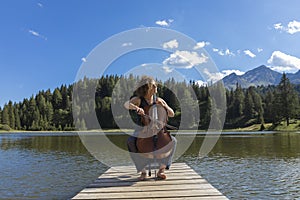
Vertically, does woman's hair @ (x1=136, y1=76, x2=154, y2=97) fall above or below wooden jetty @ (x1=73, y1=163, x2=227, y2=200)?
above

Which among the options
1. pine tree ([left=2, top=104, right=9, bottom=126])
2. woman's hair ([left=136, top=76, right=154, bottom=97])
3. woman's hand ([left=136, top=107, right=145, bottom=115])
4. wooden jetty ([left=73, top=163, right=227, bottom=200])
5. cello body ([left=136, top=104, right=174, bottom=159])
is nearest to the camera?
wooden jetty ([left=73, top=163, right=227, bottom=200])

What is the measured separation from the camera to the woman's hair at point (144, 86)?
6.86 m

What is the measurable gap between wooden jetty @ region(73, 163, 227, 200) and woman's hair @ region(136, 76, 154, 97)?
197 centimetres

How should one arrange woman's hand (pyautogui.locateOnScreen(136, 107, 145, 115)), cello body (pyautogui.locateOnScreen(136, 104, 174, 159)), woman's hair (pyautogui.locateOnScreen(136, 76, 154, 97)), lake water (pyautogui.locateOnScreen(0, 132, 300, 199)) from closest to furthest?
woman's hand (pyautogui.locateOnScreen(136, 107, 145, 115)) → cello body (pyautogui.locateOnScreen(136, 104, 174, 159)) → woman's hair (pyautogui.locateOnScreen(136, 76, 154, 97)) → lake water (pyautogui.locateOnScreen(0, 132, 300, 199))

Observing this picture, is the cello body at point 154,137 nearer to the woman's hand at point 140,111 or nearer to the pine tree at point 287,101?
the woman's hand at point 140,111

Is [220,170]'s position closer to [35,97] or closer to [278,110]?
[278,110]

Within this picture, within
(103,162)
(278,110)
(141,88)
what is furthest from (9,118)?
(141,88)

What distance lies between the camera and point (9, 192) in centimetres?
1412

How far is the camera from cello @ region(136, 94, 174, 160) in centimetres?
668

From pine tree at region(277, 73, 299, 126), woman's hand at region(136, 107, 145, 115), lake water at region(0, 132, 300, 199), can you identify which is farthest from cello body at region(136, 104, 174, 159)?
pine tree at region(277, 73, 299, 126)

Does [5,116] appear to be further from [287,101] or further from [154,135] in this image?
[154,135]

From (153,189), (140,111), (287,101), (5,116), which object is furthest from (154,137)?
(5,116)

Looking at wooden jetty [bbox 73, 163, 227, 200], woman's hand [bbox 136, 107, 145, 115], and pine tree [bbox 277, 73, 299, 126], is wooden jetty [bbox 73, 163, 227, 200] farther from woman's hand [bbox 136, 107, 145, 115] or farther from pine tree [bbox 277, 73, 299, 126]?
pine tree [bbox 277, 73, 299, 126]

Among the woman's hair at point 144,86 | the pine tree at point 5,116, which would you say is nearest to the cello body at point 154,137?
the woman's hair at point 144,86
